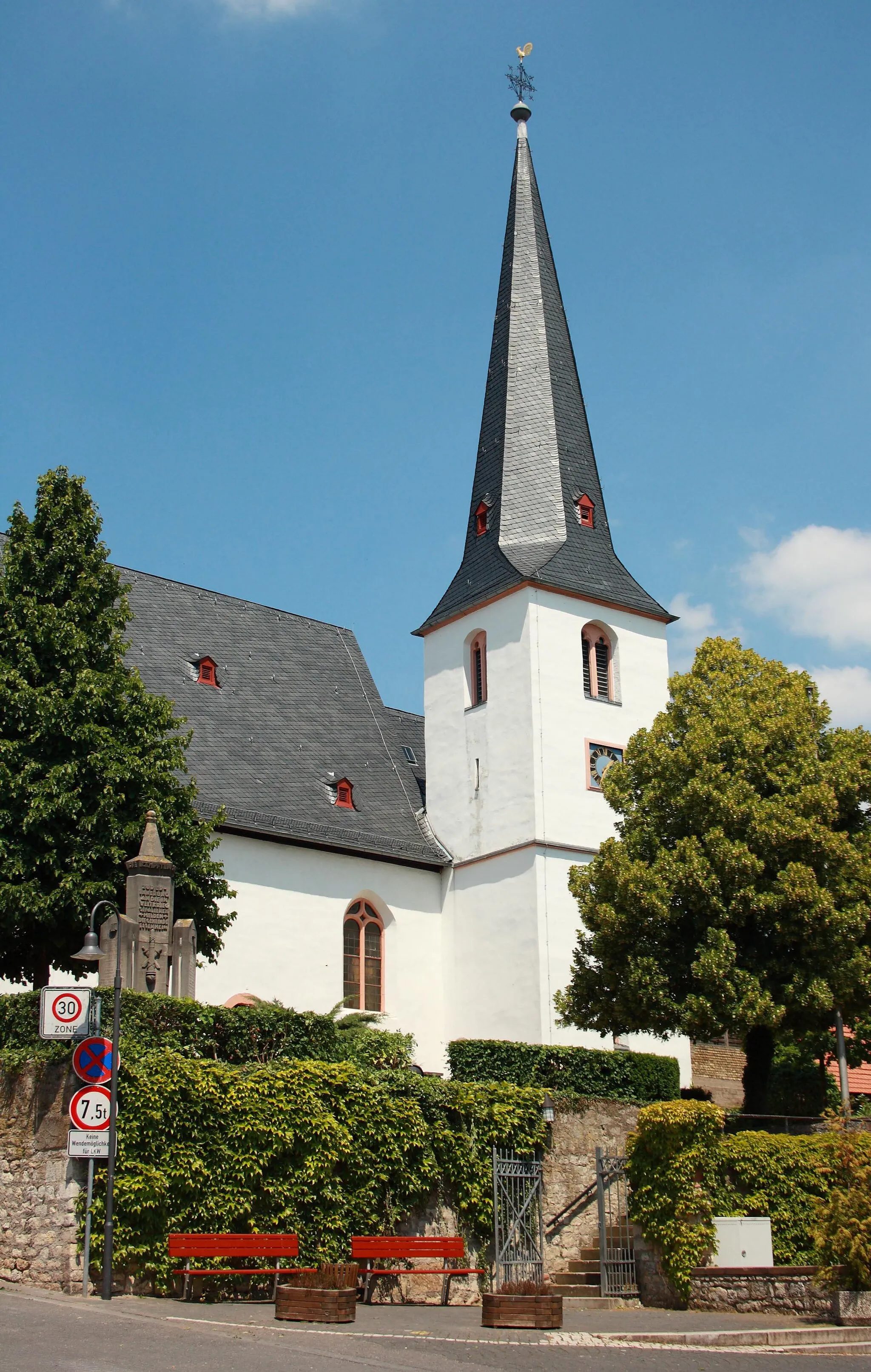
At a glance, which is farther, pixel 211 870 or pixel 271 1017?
pixel 211 870

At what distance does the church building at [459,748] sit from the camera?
88.8 ft

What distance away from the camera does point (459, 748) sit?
3041 centimetres

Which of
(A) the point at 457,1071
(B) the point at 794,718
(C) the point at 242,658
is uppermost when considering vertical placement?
(C) the point at 242,658

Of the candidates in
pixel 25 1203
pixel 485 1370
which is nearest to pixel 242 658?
pixel 25 1203

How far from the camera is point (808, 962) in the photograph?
20984 mm

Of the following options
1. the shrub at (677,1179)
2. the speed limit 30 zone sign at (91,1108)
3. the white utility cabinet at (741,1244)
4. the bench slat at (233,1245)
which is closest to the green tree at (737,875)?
the shrub at (677,1179)

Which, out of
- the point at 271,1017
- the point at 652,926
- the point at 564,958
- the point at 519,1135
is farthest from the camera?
the point at 564,958

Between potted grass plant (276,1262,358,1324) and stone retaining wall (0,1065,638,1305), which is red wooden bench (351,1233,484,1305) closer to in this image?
potted grass plant (276,1262,358,1324)

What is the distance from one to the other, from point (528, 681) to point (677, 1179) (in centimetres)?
1387

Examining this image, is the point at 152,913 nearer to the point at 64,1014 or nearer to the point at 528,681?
the point at 64,1014

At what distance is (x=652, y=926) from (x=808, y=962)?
7.42ft

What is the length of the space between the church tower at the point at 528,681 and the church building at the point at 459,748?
0.05 metres

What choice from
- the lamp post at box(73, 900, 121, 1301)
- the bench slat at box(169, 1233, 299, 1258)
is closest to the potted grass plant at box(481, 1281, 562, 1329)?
the bench slat at box(169, 1233, 299, 1258)

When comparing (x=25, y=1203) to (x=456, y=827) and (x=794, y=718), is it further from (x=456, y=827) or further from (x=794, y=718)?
(x=456, y=827)
